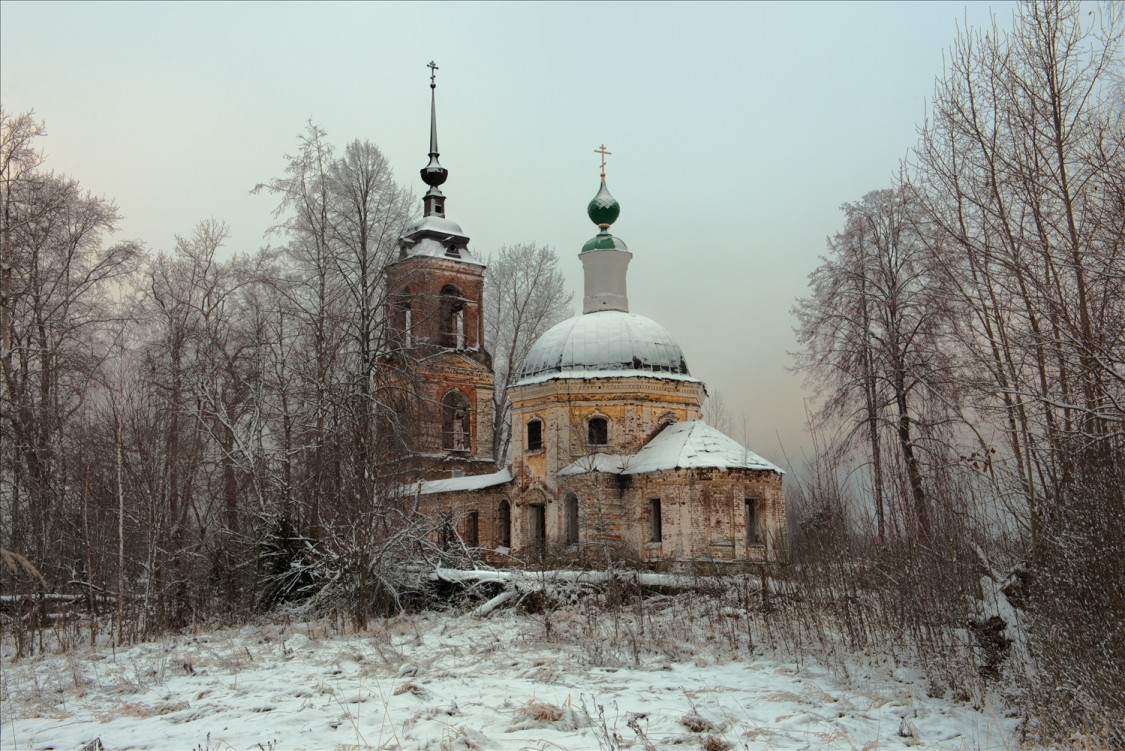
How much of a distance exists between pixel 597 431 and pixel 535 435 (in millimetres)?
1961

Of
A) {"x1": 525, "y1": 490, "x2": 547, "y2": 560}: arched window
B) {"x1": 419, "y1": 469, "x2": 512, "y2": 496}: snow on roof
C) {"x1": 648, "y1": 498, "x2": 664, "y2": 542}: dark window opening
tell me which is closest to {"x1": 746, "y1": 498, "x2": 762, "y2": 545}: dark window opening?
{"x1": 648, "y1": 498, "x2": 664, "y2": 542}: dark window opening

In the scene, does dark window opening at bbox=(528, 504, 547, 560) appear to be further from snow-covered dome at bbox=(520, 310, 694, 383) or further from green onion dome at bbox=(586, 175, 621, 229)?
green onion dome at bbox=(586, 175, 621, 229)

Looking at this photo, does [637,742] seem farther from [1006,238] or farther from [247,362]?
[247,362]

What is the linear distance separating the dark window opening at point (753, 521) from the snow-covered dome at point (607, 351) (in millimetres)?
4174

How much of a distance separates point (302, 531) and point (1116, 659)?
11.6 meters

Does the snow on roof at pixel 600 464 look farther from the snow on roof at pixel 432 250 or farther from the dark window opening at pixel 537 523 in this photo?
the snow on roof at pixel 432 250

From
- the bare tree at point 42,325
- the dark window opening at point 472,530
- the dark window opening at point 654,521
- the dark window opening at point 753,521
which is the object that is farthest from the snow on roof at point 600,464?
the bare tree at point 42,325

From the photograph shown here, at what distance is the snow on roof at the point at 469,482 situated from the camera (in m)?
27.1

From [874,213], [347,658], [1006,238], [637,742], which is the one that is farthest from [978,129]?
[874,213]

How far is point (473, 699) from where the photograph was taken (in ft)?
25.7

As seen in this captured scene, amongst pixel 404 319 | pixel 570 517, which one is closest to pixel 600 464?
pixel 570 517

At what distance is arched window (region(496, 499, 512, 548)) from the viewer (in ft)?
89.7

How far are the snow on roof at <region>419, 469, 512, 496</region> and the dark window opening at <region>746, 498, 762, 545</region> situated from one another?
7.07 m

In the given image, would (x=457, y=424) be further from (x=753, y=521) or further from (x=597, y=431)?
(x=753, y=521)
